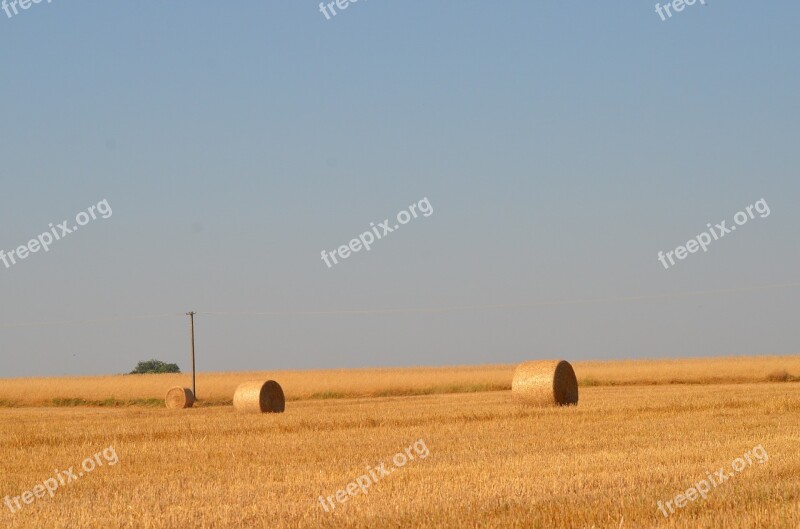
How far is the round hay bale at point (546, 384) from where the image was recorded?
24.7 metres

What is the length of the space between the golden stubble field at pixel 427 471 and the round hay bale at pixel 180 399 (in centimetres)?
1867

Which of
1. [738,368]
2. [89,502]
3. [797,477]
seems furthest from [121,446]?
[738,368]

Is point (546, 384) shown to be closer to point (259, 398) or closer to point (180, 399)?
point (259, 398)

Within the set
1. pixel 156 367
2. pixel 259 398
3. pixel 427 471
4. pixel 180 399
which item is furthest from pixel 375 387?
pixel 156 367

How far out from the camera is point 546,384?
24.7 meters

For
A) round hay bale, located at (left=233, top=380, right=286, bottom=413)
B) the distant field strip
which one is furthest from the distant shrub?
round hay bale, located at (left=233, top=380, right=286, bottom=413)

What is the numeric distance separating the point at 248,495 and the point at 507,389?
36040 millimetres

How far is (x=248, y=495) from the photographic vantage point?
10062mm

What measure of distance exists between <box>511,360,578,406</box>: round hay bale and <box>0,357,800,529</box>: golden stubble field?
3.88 metres

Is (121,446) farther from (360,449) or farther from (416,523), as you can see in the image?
(416,523)

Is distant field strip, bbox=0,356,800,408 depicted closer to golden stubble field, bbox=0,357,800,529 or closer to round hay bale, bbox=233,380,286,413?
round hay bale, bbox=233,380,286,413

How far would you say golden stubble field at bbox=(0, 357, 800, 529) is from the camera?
28.2 feet

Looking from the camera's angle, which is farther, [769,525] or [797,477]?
[797,477]

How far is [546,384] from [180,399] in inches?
749
